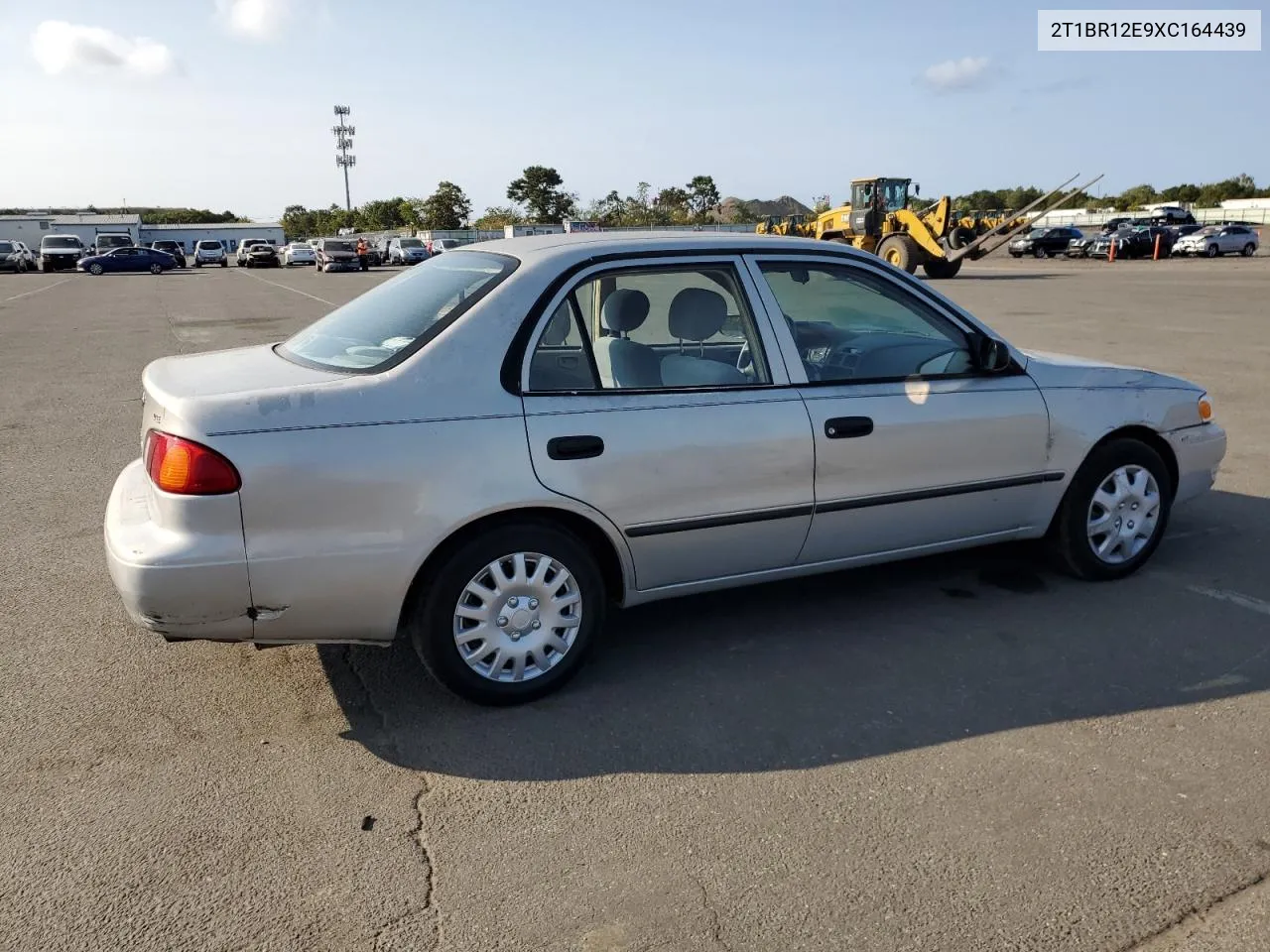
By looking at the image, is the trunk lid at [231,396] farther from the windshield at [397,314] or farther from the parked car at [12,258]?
the parked car at [12,258]

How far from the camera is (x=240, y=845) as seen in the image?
2.86 metres

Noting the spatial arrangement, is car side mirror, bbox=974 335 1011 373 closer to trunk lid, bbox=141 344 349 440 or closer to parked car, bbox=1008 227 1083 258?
trunk lid, bbox=141 344 349 440

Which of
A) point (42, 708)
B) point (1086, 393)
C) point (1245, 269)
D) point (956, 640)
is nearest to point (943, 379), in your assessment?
point (1086, 393)

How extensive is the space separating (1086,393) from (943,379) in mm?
751

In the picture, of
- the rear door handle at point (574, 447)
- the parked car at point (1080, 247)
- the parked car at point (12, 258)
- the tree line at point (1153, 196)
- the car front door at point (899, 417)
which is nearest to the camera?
the rear door handle at point (574, 447)

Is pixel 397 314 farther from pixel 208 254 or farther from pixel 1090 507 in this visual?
pixel 208 254

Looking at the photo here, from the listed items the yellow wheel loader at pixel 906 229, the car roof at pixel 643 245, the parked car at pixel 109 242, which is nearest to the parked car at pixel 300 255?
the parked car at pixel 109 242

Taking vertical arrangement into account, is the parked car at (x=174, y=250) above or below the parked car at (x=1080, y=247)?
above

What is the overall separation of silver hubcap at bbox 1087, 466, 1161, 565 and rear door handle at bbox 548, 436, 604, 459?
2415 millimetres

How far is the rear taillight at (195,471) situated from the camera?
316cm

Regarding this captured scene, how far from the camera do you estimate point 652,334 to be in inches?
168

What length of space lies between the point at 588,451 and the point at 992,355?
1.85m

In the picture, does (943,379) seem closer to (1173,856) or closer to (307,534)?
(1173,856)

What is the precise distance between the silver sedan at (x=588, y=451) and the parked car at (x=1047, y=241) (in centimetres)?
4492
